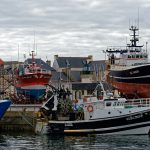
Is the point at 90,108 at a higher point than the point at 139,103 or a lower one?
lower

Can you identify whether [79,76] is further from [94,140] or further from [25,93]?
[94,140]

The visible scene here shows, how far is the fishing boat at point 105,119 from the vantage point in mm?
41625

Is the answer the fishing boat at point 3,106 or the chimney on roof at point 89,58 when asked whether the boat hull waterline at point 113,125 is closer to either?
the fishing boat at point 3,106

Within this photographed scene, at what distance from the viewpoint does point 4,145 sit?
37.2 m

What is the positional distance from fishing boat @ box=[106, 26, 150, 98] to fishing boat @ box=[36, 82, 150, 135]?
10.6 m

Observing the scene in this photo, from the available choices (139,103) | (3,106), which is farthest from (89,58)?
(139,103)

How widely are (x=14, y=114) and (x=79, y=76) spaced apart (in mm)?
50476

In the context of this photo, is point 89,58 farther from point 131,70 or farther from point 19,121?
point 19,121

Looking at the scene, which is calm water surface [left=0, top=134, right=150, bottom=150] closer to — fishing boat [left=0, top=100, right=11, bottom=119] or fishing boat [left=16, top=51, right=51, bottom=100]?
fishing boat [left=0, top=100, right=11, bottom=119]

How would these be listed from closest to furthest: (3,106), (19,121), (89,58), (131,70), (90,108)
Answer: (90,108) → (3,106) → (19,121) → (131,70) → (89,58)

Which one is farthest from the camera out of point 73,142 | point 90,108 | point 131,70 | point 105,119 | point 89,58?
point 89,58

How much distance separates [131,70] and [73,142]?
1956 cm

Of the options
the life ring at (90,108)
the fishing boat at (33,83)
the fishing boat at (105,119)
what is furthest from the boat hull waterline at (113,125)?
the fishing boat at (33,83)

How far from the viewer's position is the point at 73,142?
38500mm
